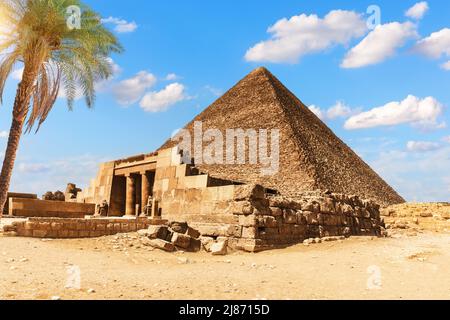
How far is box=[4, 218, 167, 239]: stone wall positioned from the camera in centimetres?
878

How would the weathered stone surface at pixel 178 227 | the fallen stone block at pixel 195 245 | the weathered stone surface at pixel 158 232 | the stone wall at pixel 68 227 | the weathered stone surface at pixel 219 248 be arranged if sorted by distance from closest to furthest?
the stone wall at pixel 68 227 → the weathered stone surface at pixel 219 248 → the weathered stone surface at pixel 158 232 → the fallen stone block at pixel 195 245 → the weathered stone surface at pixel 178 227

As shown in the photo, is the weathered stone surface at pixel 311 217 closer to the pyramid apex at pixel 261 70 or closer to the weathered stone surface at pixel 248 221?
the weathered stone surface at pixel 248 221

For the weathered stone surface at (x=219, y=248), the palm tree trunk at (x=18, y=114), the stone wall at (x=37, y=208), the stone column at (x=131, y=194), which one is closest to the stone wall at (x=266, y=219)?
the weathered stone surface at (x=219, y=248)

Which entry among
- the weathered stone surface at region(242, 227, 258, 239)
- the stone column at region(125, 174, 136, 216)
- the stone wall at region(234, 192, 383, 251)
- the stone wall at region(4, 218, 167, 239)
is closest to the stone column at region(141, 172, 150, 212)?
the stone column at region(125, 174, 136, 216)

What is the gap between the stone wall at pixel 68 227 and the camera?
8781mm

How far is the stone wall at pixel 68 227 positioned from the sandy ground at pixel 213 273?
0.46m

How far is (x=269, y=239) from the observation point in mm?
9984

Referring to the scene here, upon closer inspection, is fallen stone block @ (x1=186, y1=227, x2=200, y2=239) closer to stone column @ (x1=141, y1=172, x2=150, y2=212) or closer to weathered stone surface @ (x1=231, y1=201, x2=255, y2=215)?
weathered stone surface @ (x1=231, y1=201, x2=255, y2=215)

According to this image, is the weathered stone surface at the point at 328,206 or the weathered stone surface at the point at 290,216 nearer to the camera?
the weathered stone surface at the point at 290,216

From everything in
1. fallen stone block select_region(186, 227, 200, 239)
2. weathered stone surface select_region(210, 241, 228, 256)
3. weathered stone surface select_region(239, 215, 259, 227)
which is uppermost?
weathered stone surface select_region(239, 215, 259, 227)

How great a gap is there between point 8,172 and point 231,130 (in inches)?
2577

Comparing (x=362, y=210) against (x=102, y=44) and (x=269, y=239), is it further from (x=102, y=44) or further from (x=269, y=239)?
(x=102, y=44)

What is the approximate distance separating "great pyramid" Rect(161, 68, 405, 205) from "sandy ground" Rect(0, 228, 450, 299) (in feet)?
142
